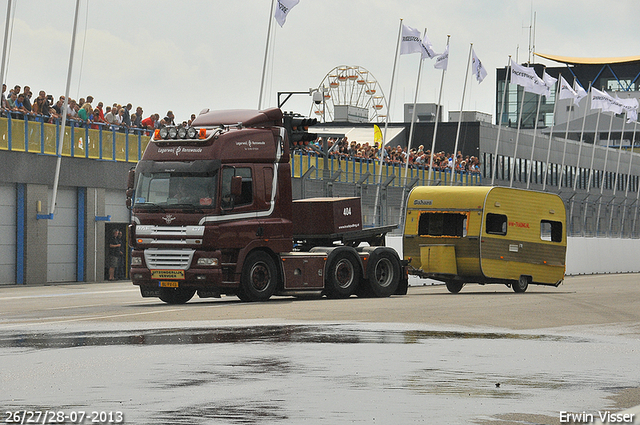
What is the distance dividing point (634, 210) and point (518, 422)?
2158 inches

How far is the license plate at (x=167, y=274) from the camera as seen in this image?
71.6ft

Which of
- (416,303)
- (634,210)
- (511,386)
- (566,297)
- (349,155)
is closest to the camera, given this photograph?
(511,386)

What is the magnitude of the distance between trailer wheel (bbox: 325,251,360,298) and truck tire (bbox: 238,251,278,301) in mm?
1413

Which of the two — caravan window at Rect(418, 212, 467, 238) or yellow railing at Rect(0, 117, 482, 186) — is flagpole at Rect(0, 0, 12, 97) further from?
caravan window at Rect(418, 212, 467, 238)

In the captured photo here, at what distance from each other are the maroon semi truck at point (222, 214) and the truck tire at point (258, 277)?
0.07 feet

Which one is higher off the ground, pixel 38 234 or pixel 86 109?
pixel 86 109

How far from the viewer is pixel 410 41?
48750 millimetres

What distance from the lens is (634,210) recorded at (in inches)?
2382

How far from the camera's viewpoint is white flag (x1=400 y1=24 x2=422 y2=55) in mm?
48625

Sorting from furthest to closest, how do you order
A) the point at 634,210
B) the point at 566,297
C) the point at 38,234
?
the point at 634,210
the point at 38,234
the point at 566,297

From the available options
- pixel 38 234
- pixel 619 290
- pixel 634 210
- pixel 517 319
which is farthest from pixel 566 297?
pixel 634 210

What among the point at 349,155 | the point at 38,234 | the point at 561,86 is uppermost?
the point at 561,86

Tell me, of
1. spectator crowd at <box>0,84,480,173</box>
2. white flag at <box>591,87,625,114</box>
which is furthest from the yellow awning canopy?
spectator crowd at <box>0,84,480,173</box>

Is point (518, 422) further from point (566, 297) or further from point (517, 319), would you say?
point (566, 297)
